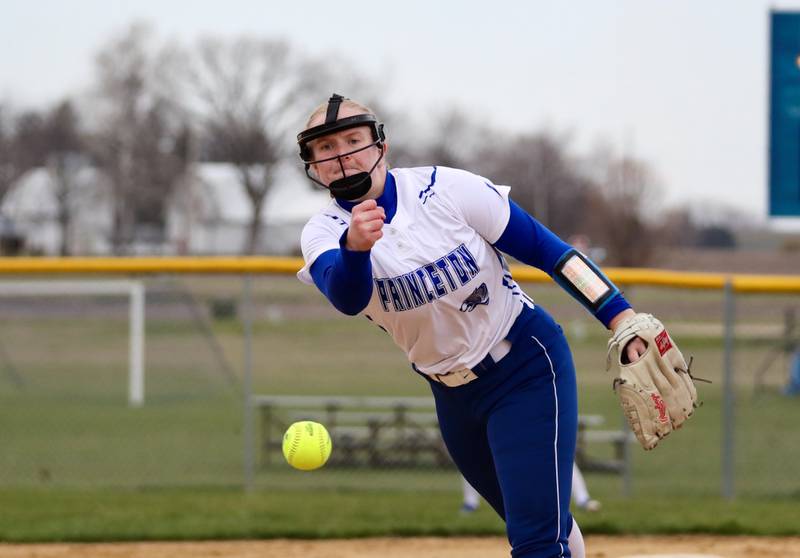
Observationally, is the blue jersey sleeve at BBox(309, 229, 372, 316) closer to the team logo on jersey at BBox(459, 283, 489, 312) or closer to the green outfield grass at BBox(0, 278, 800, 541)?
the team logo on jersey at BBox(459, 283, 489, 312)

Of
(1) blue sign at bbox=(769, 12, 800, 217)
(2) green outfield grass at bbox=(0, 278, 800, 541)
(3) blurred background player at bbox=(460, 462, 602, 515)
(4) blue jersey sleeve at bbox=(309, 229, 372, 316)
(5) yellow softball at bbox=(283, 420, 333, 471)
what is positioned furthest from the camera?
(1) blue sign at bbox=(769, 12, 800, 217)

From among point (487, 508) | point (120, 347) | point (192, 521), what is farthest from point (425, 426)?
point (120, 347)

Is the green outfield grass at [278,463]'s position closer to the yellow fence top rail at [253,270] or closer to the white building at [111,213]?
the yellow fence top rail at [253,270]

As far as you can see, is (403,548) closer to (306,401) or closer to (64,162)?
(306,401)

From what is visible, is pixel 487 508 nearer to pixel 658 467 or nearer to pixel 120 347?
pixel 658 467

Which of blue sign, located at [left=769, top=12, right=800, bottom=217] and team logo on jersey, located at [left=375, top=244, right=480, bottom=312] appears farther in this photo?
blue sign, located at [left=769, top=12, right=800, bottom=217]

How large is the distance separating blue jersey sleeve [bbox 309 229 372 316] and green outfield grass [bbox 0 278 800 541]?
12.3 ft

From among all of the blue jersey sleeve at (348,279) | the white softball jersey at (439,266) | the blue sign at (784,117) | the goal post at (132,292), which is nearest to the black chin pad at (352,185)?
the white softball jersey at (439,266)

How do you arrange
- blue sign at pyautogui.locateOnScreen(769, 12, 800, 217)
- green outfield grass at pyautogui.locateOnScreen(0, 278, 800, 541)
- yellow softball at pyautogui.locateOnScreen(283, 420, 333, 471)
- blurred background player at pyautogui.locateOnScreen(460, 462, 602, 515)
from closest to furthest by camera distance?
yellow softball at pyautogui.locateOnScreen(283, 420, 333, 471), green outfield grass at pyautogui.locateOnScreen(0, 278, 800, 541), blurred background player at pyautogui.locateOnScreen(460, 462, 602, 515), blue sign at pyautogui.locateOnScreen(769, 12, 800, 217)

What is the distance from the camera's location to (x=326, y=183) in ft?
12.2

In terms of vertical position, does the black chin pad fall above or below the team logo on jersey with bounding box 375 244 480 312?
above

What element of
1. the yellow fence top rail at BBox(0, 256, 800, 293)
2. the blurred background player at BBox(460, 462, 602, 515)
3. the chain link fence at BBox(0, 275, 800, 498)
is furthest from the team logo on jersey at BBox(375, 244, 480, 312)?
the chain link fence at BBox(0, 275, 800, 498)

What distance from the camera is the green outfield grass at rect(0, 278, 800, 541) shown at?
Result: 23.9 feet

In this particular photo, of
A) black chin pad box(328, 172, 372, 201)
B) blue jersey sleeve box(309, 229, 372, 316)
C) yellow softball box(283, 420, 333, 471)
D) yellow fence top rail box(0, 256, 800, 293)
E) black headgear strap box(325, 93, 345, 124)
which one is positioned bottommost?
yellow softball box(283, 420, 333, 471)
